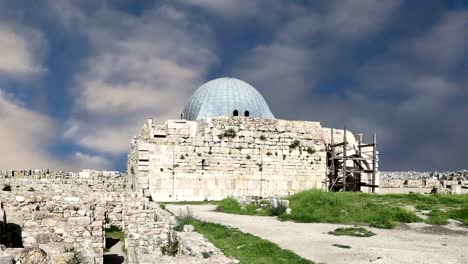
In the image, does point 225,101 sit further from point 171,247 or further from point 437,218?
point 171,247

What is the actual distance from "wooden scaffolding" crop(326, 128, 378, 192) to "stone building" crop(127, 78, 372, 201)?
0.60 m

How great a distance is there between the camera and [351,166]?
1069 inches

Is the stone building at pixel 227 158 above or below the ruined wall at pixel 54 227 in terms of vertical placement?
above

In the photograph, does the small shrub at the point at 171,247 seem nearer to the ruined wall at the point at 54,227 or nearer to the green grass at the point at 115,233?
the ruined wall at the point at 54,227

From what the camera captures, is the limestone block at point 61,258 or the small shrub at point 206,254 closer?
the small shrub at point 206,254

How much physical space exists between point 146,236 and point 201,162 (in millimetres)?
12019

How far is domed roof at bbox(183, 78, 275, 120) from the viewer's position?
27592mm

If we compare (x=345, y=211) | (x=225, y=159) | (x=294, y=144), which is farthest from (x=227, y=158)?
(x=345, y=211)

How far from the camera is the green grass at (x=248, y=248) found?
8055 millimetres

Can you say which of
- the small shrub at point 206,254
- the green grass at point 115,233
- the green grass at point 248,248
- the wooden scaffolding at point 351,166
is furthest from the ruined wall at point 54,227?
the wooden scaffolding at point 351,166

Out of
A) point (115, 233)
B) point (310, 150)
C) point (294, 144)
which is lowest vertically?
point (115, 233)

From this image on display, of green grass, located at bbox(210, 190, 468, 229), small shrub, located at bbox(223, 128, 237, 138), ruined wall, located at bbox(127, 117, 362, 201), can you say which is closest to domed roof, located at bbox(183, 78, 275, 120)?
ruined wall, located at bbox(127, 117, 362, 201)

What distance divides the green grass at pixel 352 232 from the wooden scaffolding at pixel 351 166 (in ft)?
41.0

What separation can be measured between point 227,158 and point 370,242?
1311 centimetres
